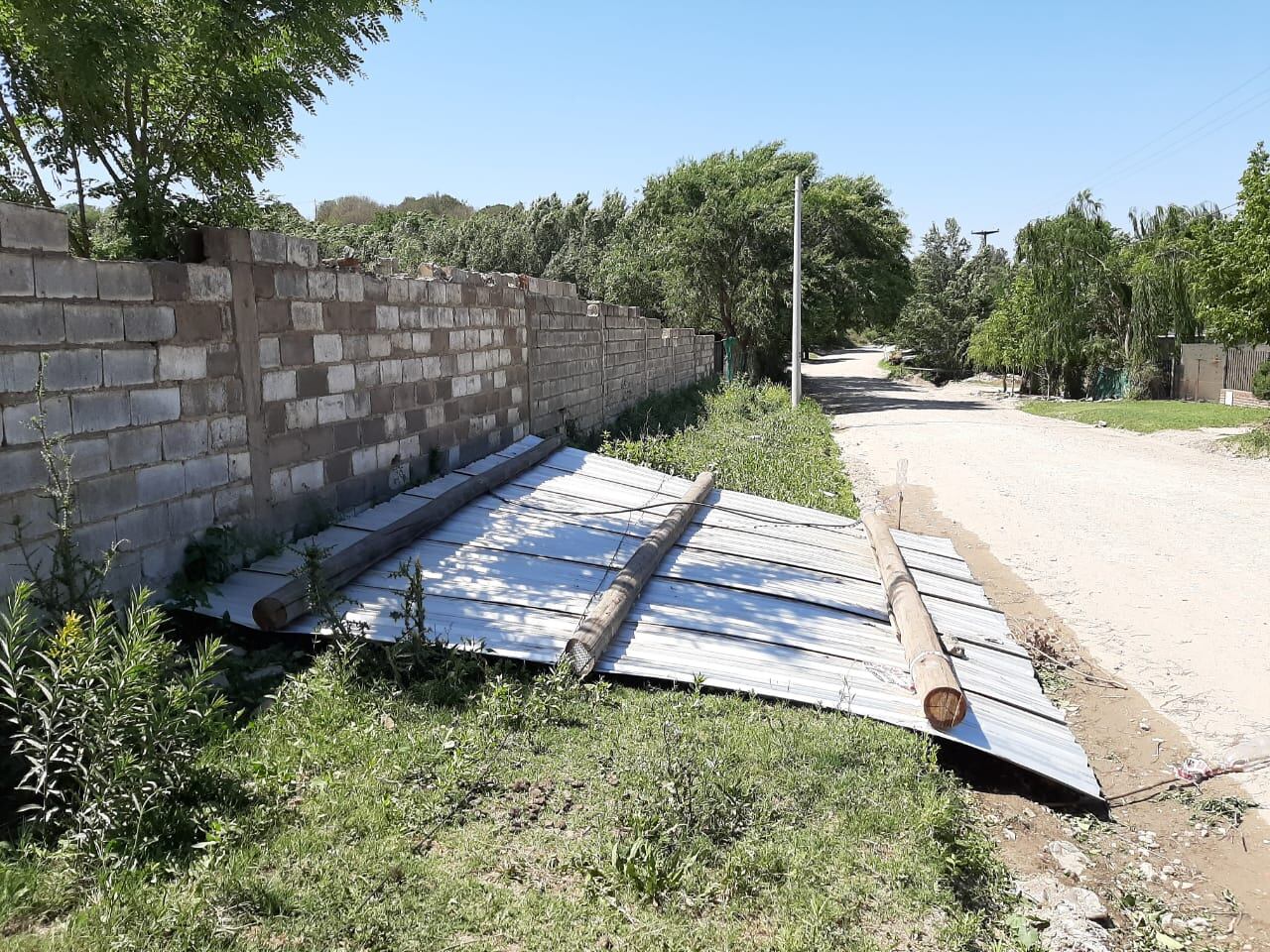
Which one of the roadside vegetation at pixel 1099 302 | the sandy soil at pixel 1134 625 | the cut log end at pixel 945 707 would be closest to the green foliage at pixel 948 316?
the roadside vegetation at pixel 1099 302

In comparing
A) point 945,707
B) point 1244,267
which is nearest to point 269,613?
point 945,707

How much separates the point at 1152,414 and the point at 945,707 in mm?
25207

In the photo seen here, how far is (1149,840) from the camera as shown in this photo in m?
4.43

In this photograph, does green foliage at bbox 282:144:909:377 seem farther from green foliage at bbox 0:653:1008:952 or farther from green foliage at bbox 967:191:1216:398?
green foliage at bbox 0:653:1008:952

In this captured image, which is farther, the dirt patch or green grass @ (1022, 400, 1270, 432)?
green grass @ (1022, 400, 1270, 432)

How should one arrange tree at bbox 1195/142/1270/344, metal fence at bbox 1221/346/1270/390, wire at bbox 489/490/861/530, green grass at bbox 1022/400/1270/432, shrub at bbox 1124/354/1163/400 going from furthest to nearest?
shrub at bbox 1124/354/1163/400 < metal fence at bbox 1221/346/1270/390 < green grass at bbox 1022/400/1270/432 < tree at bbox 1195/142/1270/344 < wire at bbox 489/490/861/530

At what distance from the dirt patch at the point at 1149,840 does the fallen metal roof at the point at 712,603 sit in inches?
9.4

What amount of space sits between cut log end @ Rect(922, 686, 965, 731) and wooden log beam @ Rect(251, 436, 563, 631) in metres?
3.15

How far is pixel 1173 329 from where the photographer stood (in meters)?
32.2

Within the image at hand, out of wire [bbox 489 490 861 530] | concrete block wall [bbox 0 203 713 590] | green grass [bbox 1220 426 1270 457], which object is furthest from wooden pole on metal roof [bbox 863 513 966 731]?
green grass [bbox 1220 426 1270 457]

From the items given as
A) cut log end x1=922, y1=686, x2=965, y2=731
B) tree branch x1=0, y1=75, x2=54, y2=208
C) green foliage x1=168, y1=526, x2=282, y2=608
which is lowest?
cut log end x1=922, y1=686, x2=965, y2=731

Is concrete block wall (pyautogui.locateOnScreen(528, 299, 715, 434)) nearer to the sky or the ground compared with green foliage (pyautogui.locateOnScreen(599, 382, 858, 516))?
nearer to the sky

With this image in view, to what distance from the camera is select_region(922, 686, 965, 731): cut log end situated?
4.54 meters

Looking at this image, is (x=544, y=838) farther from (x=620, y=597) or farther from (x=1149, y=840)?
(x=1149, y=840)
